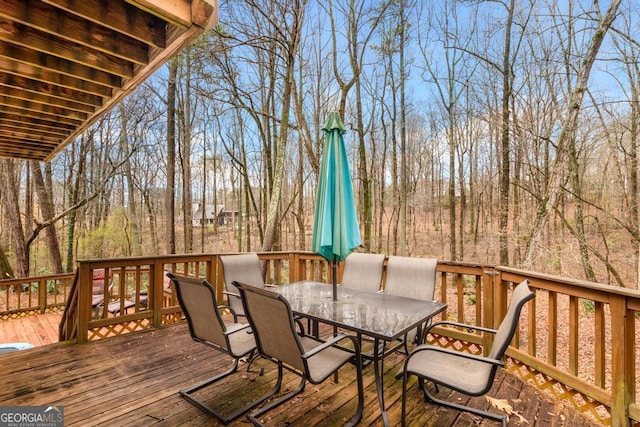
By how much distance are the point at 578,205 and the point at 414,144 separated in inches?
304

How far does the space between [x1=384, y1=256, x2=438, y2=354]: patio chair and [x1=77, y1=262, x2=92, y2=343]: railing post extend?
3609mm

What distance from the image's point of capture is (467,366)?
2279mm

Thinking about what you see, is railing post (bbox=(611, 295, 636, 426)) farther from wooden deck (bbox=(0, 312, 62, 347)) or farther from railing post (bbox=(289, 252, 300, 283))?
wooden deck (bbox=(0, 312, 62, 347))

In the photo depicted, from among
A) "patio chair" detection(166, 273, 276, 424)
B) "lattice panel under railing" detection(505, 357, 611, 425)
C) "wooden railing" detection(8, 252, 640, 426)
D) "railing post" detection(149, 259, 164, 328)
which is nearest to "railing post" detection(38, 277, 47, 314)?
"wooden railing" detection(8, 252, 640, 426)

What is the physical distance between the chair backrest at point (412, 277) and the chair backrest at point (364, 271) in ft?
0.59

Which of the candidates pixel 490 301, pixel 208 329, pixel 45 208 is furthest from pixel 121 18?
pixel 45 208

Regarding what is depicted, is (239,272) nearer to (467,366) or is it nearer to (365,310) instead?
(365,310)

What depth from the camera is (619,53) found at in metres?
6.75

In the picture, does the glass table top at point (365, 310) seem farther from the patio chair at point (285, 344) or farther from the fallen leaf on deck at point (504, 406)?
the fallen leaf on deck at point (504, 406)

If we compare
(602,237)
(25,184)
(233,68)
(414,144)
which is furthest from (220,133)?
(602,237)

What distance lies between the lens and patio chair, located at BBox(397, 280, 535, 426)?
190cm

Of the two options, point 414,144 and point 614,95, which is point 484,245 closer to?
point 414,144

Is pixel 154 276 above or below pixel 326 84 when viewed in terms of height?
below

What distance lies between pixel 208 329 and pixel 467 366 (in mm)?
2093
